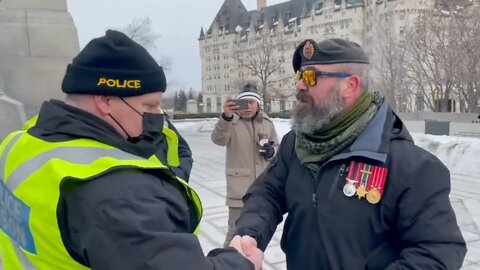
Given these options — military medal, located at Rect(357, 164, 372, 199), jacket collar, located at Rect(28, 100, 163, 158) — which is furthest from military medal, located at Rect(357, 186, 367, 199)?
jacket collar, located at Rect(28, 100, 163, 158)

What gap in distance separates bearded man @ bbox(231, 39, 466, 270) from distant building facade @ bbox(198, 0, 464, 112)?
4709cm

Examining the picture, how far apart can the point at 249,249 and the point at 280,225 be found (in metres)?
4.26

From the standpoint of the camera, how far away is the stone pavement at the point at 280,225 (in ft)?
16.3

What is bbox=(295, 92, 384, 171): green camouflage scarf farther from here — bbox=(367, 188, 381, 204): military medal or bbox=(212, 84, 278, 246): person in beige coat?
bbox=(212, 84, 278, 246): person in beige coat

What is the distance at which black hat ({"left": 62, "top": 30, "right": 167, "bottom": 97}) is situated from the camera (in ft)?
4.60

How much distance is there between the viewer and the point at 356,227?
190 cm

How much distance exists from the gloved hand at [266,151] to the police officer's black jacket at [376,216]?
239 centimetres

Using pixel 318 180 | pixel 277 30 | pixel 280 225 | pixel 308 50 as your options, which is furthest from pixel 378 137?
pixel 277 30

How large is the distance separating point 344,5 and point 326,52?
229 ft

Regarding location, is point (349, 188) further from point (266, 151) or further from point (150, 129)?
point (266, 151)

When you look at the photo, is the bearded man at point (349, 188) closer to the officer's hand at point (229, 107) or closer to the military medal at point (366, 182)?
the military medal at point (366, 182)

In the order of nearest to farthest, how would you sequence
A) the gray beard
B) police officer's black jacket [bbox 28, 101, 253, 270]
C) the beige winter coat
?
police officer's black jacket [bbox 28, 101, 253, 270], the gray beard, the beige winter coat

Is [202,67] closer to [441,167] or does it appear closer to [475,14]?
[475,14]

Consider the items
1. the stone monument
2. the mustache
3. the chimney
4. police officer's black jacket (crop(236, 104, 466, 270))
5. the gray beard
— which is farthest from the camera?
the chimney
